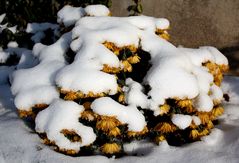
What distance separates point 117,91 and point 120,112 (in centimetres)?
24

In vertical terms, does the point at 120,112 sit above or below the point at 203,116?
above

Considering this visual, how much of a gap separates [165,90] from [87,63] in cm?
62

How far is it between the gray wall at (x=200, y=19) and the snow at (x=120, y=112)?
173 centimetres

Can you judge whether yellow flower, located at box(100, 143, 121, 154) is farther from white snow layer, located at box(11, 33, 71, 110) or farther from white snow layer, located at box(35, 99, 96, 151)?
white snow layer, located at box(11, 33, 71, 110)

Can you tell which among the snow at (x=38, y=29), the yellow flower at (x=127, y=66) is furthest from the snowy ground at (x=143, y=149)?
the snow at (x=38, y=29)

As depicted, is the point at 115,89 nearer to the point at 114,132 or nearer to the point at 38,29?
the point at 114,132

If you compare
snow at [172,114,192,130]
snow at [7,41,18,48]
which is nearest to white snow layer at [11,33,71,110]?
snow at [172,114,192,130]

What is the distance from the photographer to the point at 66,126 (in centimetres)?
309

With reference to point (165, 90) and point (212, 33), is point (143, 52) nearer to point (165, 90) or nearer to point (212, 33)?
point (165, 90)

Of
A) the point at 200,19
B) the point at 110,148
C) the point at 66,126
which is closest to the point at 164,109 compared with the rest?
the point at 110,148

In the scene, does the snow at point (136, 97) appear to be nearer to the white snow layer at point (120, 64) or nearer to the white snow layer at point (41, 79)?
the white snow layer at point (120, 64)

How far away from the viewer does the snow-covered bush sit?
3107mm

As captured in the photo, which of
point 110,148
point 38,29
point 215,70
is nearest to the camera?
point 110,148

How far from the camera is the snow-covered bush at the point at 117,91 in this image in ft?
10.2
